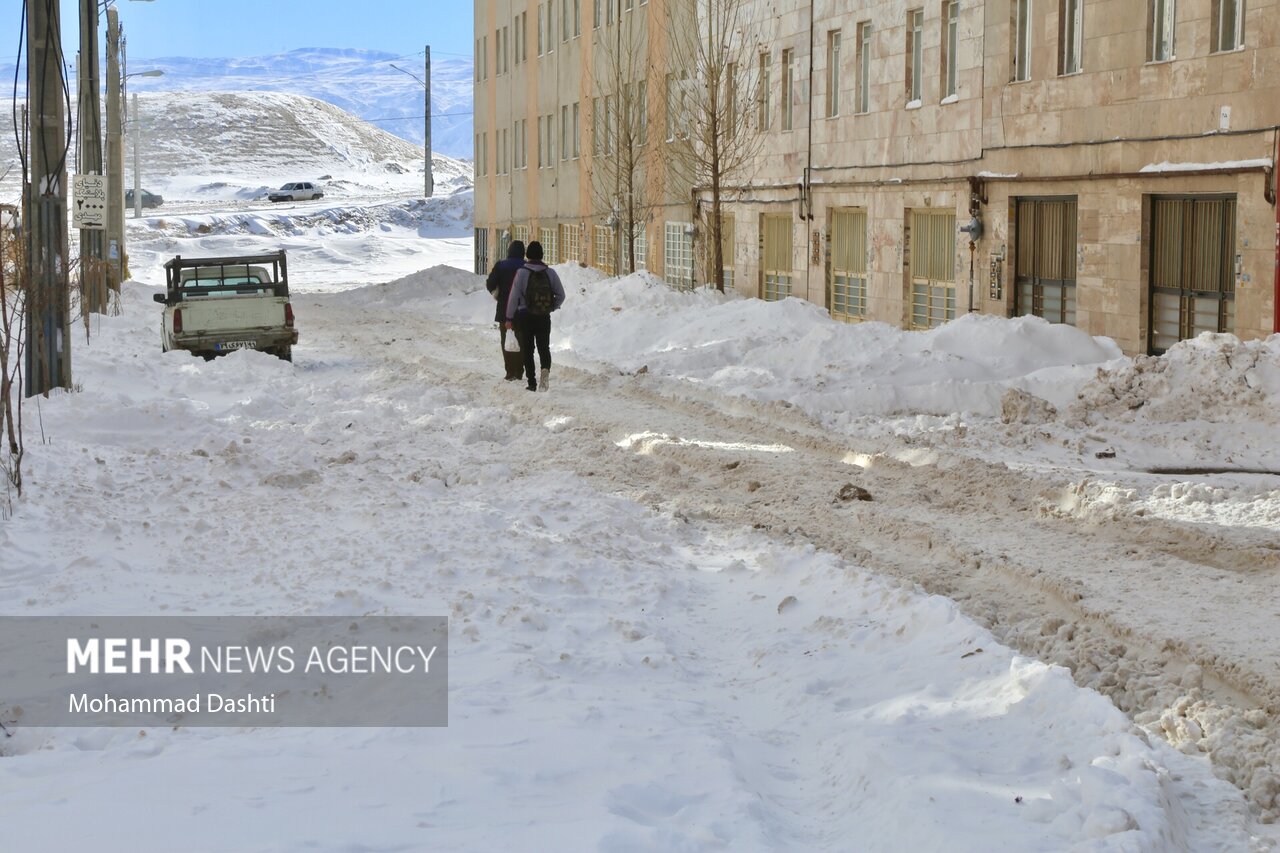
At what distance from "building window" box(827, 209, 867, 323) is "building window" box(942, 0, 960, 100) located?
3.30 m

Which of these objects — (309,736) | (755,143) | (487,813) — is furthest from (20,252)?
(755,143)

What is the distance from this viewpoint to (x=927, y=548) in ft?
30.1

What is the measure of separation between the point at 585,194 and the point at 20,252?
2589cm

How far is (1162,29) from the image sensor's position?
18406 mm

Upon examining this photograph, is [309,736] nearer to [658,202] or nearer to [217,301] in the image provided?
[217,301]

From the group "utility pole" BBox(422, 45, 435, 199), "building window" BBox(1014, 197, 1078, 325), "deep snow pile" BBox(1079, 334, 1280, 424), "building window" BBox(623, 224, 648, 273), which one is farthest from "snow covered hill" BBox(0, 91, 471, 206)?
"deep snow pile" BBox(1079, 334, 1280, 424)

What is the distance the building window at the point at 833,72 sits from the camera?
27.5 metres

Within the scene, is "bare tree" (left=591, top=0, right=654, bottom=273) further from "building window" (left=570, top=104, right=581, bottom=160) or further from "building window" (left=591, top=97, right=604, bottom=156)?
"building window" (left=570, top=104, right=581, bottom=160)

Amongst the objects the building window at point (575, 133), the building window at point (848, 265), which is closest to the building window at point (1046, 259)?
the building window at point (848, 265)

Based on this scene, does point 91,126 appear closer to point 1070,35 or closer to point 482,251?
point 1070,35

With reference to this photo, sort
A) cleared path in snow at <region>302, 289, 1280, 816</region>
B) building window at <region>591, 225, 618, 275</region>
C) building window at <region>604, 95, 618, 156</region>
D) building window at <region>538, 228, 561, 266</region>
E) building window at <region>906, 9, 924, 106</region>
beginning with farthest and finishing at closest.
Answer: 1. building window at <region>538, 228, 561, 266</region>
2. building window at <region>591, 225, 618, 275</region>
3. building window at <region>604, 95, 618, 156</region>
4. building window at <region>906, 9, 924, 106</region>
5. cleared path in snow at <region>302, 289, 1280, 816</region>

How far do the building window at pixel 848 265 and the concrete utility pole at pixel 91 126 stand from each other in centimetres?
1291

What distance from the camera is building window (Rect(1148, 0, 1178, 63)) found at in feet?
59.7

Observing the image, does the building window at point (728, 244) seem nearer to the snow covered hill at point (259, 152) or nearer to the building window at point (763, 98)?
the building window at point (763, 98)
